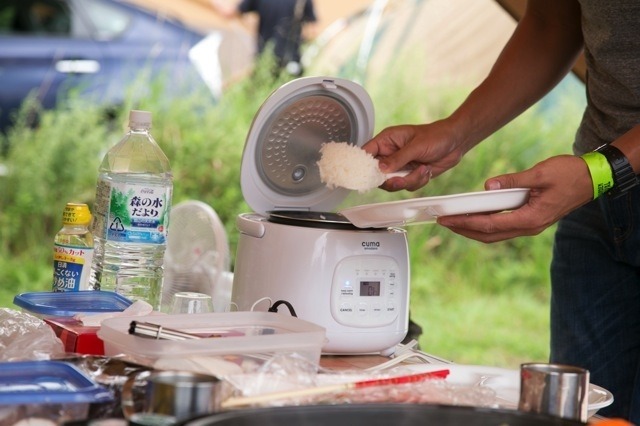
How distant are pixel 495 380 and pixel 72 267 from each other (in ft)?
2.39

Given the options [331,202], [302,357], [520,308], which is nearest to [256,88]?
[520,308]

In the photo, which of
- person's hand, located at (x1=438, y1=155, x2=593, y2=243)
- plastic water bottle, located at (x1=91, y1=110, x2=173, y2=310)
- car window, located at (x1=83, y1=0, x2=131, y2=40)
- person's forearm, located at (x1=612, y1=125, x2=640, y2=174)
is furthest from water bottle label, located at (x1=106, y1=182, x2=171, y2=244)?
car window, located at (x1=83, y1=0, x2=131, y2=40)

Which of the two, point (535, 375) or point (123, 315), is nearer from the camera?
point (535, 375)

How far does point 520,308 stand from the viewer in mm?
4992

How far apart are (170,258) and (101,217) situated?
0.56m

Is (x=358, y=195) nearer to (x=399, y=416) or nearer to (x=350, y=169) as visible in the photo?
(x=350, y=169)

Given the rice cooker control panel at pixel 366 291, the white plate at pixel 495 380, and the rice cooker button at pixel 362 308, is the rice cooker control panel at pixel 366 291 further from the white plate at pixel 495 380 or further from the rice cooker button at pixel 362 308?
the white plate at pixel 495 380

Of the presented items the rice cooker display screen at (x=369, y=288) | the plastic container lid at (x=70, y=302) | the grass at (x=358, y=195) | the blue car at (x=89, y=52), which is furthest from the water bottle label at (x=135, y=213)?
the blue car at (x=89, y=52)

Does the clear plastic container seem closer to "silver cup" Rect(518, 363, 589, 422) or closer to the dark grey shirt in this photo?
"silver cup" Rect(518, 363, 589, 422)

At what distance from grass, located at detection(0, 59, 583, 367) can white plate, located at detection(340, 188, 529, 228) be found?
282cm

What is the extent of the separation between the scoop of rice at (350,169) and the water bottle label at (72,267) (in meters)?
0.43

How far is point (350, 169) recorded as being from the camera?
5.64 ft

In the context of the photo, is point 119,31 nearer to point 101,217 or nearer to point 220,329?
point 101,217

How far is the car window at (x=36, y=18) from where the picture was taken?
5.01m
